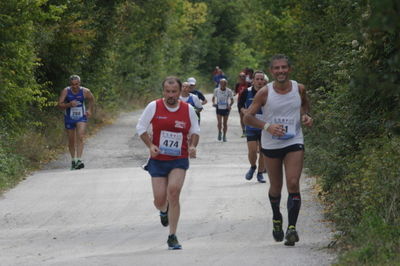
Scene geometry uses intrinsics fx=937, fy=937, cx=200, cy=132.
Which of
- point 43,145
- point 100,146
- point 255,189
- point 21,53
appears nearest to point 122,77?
point 100,146

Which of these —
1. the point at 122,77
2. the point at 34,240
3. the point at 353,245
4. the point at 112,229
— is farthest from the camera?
the point at 122,77

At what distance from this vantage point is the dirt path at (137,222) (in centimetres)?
918

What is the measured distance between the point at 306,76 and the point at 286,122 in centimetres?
1487

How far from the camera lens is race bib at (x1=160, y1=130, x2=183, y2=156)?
978cm

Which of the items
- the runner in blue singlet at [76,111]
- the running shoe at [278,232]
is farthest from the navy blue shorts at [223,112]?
the running shoe at [278,232]

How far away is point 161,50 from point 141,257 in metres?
47.0

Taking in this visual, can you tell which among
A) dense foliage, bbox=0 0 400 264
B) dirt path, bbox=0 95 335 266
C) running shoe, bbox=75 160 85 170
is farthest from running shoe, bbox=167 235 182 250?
running shoe, bbox=75 160 85 170

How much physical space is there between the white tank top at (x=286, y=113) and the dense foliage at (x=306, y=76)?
0.72 meters

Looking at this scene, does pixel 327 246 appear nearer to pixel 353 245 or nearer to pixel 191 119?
pixel 353 245

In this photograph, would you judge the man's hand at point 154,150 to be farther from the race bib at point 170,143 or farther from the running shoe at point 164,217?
the running shoe at point 164,217

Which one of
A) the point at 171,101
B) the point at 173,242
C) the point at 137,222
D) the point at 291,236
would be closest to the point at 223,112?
the point at 137,222

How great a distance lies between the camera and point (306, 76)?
2428 centimetres

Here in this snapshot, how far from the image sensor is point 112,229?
11.6m

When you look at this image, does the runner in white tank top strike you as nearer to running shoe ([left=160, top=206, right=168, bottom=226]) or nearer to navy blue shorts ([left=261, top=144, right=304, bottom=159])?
navy blue shorts ([left=261, top=144, right=304, bottom=159])
